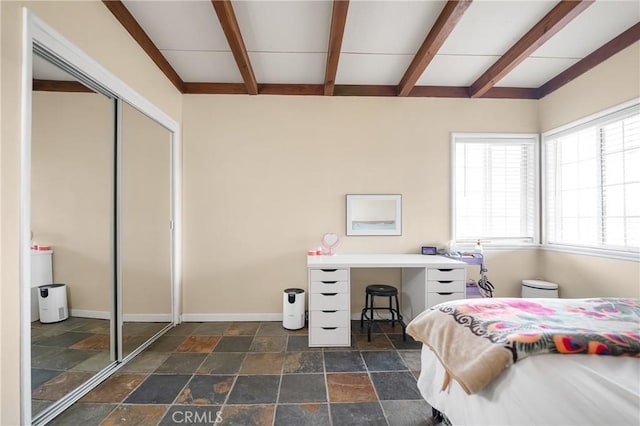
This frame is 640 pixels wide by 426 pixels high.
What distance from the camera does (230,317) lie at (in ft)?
10.7

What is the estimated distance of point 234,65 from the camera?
2883 millimetres

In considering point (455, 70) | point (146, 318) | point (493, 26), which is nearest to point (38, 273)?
point (146, 318)

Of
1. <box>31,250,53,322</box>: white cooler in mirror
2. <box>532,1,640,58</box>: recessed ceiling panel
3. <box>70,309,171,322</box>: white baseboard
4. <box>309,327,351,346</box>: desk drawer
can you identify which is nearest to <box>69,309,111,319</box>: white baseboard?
<box>70,309,171,322</box>: white baseboard

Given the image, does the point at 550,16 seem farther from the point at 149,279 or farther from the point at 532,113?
the point at 149,279

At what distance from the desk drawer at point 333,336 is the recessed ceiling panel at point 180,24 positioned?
2.78m

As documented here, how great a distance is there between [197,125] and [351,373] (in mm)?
3047

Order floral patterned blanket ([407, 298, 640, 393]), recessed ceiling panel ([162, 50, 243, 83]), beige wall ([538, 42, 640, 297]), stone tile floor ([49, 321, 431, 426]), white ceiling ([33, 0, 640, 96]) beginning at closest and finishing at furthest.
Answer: floral patterned blanket ([407, 298, 640, 393]), stone tile floor ([49, 321, 431, 426]), white ceiling ([33, 0, 640, 96]), beige wall ([538, 42, 640, 297]), recessed ceiling panel ([162, 50, 243, 83])

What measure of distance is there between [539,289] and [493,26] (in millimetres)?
2707

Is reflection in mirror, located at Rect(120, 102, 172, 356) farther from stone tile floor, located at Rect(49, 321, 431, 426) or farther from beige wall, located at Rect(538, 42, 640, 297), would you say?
beige wall, located at Rect(538, 42, 640, 297)

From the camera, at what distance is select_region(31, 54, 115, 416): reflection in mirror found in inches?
62.2

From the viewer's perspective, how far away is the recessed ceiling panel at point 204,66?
8.82 feet

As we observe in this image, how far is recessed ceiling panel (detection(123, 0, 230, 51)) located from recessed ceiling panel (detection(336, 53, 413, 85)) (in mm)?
1186

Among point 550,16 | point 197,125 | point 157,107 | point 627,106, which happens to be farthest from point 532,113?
point 157,107

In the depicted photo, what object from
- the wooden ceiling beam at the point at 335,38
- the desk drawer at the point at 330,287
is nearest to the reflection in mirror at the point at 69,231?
the desk drawer at the point at 330,287
